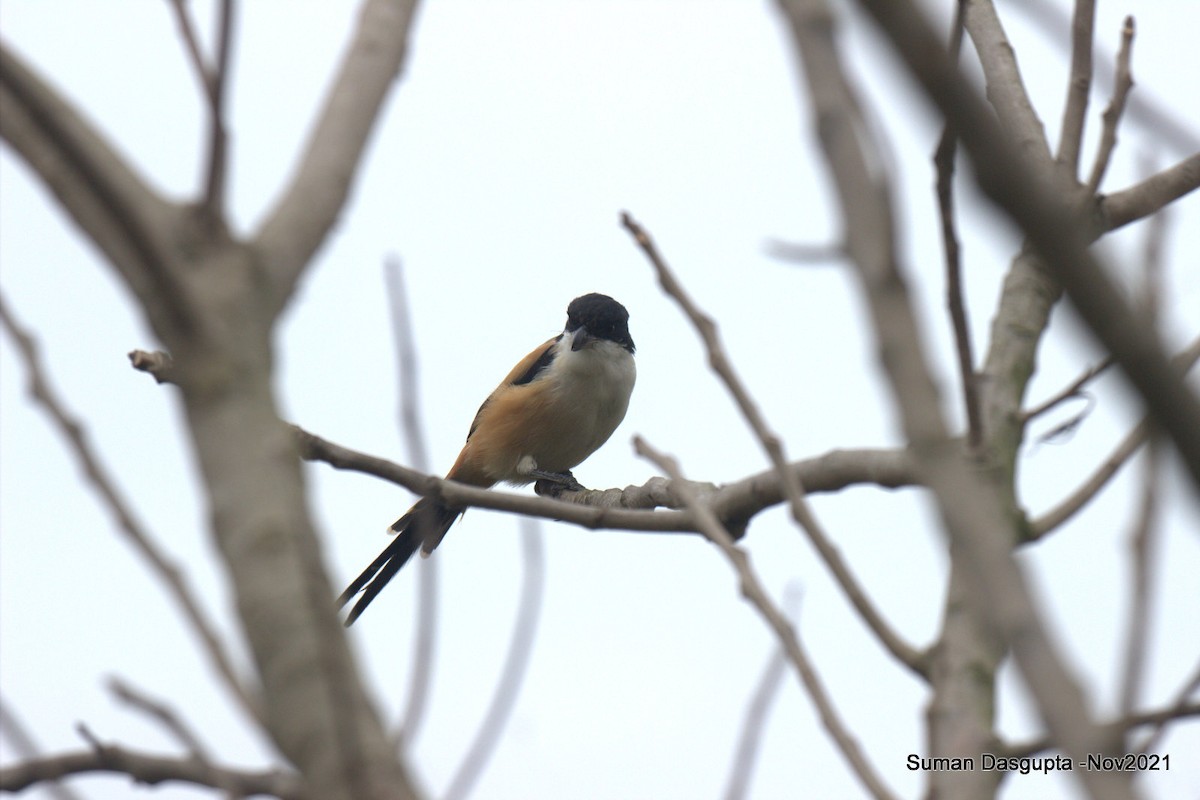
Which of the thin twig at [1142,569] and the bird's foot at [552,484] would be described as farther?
the bird's foot at [552,484]

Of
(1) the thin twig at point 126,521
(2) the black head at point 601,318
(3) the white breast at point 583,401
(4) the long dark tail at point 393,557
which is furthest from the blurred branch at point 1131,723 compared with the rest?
(2) the black head at point 601,318

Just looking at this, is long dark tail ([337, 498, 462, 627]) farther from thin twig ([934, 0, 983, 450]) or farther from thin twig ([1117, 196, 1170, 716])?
thin twig ([1117, 196, 1170, 716])

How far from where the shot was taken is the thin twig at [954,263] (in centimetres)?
179

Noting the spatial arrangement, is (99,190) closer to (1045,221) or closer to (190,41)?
(190,41)

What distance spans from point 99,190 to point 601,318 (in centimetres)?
621

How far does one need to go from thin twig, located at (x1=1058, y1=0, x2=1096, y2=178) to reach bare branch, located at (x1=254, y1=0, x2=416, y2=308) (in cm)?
187

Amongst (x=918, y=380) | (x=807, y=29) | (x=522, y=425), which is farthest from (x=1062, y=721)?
(x=522, y=425)

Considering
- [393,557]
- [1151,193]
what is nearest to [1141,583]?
[1151,193]

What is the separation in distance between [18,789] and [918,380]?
1.37m

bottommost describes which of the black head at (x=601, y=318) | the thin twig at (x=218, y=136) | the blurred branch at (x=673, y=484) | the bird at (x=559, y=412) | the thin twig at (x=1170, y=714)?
the thin twig at (x=1170, y=714)

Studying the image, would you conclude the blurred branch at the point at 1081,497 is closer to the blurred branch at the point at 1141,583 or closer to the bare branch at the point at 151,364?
the blurred branch at the point at 1141,583

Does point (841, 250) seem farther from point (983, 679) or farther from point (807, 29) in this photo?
point (983, 679)

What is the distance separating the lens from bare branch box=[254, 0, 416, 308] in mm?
1433

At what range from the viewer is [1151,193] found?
3334 mm
